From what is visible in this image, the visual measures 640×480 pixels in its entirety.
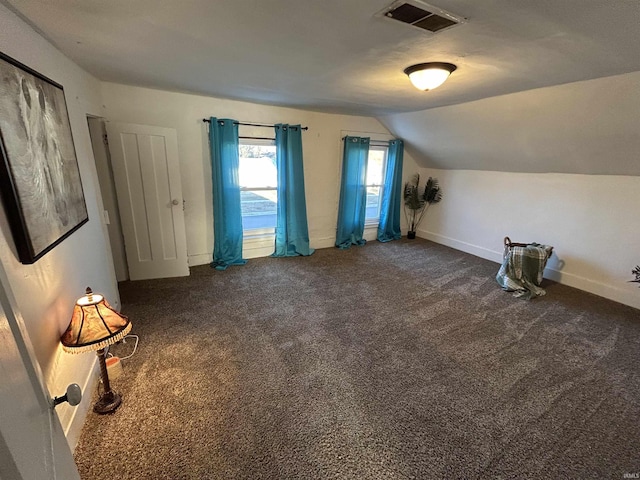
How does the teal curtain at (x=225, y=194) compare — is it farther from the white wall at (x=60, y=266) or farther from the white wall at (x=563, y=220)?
the white wall at (x=563, y=220)

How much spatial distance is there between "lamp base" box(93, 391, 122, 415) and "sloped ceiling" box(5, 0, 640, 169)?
211 cm

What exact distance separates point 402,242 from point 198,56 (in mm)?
4228

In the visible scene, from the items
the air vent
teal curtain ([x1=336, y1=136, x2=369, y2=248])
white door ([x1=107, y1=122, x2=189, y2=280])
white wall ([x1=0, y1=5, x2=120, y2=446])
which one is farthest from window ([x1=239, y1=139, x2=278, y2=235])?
the air vent

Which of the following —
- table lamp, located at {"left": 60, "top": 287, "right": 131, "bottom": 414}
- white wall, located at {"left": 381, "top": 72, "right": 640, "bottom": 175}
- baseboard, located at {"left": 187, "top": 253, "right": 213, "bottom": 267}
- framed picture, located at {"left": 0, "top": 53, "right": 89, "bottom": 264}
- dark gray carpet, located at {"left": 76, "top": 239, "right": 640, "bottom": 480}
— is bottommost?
dark gray carpet, located at {"left": 76, "top": 239, "right": 640, "bottom": 480}

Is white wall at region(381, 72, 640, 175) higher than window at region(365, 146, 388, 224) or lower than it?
higher

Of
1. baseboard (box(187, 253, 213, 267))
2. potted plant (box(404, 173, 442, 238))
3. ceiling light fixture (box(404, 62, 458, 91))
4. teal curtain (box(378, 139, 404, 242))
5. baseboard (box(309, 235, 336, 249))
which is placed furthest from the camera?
potted plant (box(404, 173, 442, 238))

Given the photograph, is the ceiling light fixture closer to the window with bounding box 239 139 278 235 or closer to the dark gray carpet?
the dark gray carpet

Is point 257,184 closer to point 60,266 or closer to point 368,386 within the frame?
point 60,266

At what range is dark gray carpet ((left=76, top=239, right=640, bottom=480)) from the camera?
1491 mm

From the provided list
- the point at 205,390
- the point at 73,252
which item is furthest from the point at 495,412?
the point at 73,252

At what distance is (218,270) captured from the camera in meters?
3.79

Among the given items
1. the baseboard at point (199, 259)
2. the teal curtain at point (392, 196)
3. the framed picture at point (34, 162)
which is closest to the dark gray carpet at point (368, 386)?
the baseboard at point (199, 259)

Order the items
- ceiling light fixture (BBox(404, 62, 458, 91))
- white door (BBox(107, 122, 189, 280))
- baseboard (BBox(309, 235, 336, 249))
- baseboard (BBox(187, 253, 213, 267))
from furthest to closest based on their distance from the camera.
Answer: baseboard (BBox(309, 235, 336, 249)), baseboard (BBox(187, 253, 213, 267)), white door (BBox(107, 122, 189, 280)), ceiling light fixture (BBox(404, 62, 458, 91))

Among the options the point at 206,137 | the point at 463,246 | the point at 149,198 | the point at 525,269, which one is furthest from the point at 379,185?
the point at 149,198
